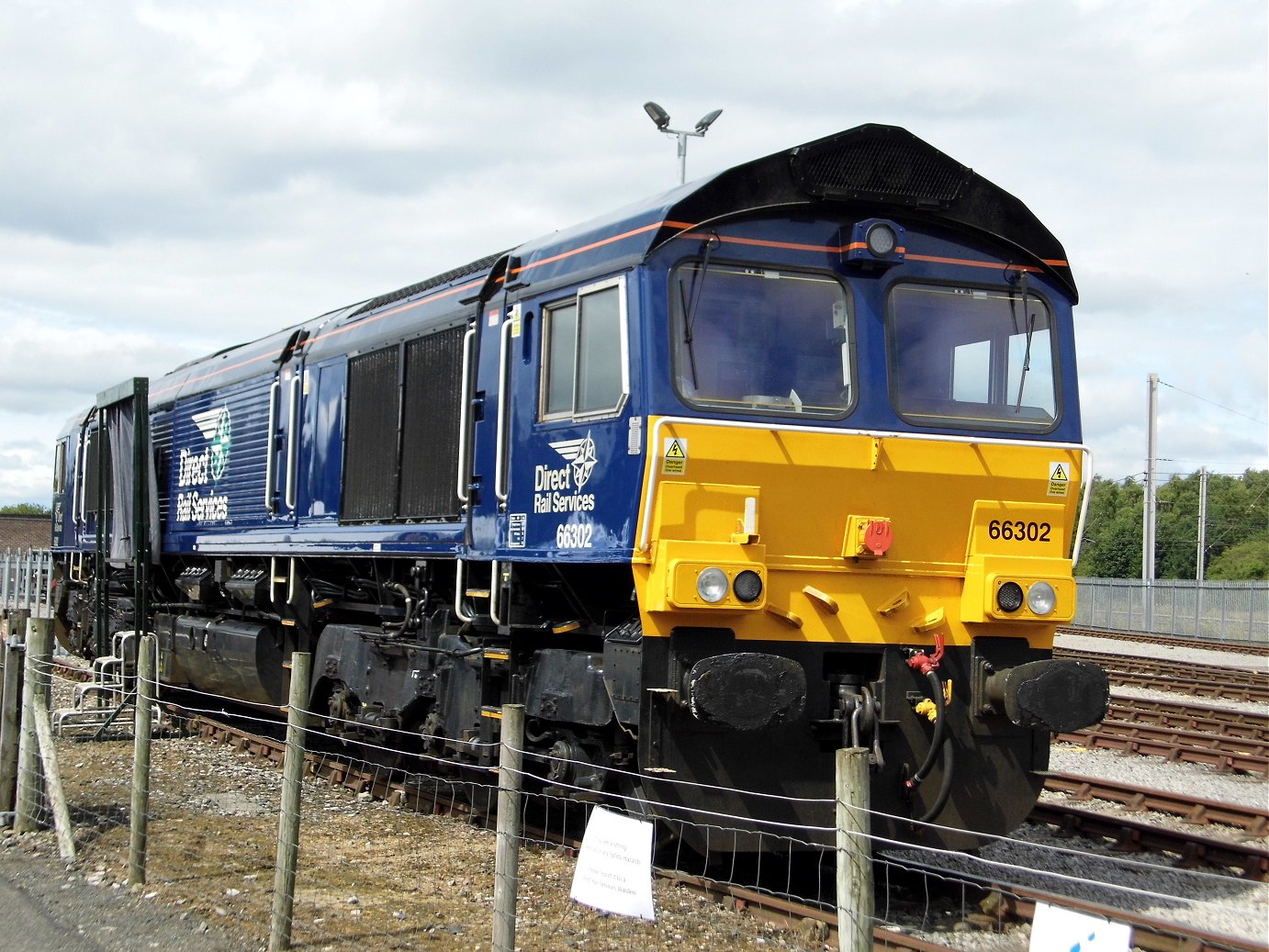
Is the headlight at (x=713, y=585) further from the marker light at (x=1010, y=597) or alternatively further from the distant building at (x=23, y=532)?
the distant building at (x=23, y=532)

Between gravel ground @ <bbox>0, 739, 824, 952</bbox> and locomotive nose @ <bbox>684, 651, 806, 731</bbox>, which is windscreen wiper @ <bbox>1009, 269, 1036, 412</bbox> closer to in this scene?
locomotive nose @ <bbox>684, 651, 806, 731</bbox>

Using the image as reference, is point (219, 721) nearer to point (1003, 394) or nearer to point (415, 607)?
point (415, 607)

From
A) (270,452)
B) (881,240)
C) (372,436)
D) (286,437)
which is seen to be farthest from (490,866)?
(270,452)

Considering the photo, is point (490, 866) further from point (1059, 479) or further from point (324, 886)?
point (1059, 479)

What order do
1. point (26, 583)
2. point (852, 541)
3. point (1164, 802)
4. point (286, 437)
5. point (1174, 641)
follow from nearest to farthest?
point (852, 541)
point (1164, 802)
point (286, 437)
point (26, 583)
point (1174, 641)

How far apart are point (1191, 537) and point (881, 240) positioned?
6534 centimetres

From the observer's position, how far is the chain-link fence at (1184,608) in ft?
108

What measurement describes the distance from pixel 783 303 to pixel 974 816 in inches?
118

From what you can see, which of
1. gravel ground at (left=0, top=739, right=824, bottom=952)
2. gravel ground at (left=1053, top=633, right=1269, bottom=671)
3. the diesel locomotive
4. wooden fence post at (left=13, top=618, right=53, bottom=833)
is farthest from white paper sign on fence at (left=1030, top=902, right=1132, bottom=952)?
gravel ground at (left=1053, top=633, right=1269, bottom=671)

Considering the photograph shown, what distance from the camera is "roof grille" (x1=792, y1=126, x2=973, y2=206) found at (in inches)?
301

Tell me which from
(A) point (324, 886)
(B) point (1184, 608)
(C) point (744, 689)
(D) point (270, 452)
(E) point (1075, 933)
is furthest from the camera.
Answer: (B) point (1184, 608)

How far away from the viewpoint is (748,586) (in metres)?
7.15

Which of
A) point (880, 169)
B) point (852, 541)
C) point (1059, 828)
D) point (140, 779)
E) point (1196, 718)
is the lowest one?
point (1059, 828)

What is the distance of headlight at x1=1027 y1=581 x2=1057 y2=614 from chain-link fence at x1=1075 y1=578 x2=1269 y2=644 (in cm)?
2657
